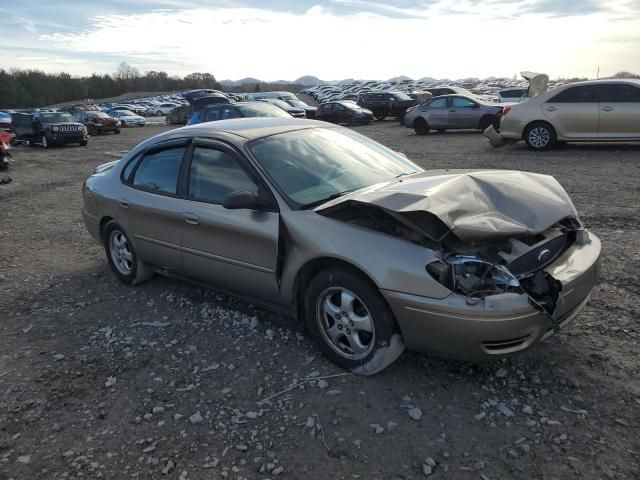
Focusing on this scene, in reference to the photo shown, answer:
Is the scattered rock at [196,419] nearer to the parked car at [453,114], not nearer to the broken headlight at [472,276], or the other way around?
the broken headlight at [472,276]

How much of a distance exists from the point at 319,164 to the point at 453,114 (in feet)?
55.4

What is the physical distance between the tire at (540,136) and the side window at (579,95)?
0.63 meters

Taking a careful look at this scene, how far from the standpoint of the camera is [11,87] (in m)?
69.8

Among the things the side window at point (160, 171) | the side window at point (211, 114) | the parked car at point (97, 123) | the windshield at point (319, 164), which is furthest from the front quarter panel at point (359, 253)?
the parked car at point (97, 123)

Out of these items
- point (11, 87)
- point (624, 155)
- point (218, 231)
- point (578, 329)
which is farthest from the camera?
point (11, 87)

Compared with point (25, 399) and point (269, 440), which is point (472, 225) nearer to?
point (269, 440)

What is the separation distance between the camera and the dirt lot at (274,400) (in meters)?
2.70

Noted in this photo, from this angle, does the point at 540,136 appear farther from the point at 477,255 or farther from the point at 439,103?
the point at 477,255

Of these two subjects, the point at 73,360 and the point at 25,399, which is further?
the point at 73,360

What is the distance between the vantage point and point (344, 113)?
26.2 m

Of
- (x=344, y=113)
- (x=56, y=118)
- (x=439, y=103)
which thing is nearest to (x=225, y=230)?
(x=439, y=103)

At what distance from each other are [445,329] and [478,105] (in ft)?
59.5

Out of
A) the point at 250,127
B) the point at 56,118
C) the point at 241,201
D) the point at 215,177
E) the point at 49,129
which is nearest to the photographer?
the point at 241,201

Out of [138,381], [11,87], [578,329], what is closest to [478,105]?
[578,329]
